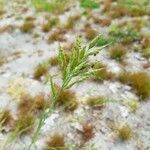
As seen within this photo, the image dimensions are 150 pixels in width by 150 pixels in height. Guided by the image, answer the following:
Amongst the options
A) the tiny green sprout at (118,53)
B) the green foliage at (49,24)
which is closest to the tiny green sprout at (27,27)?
the green foliage at (49,24)

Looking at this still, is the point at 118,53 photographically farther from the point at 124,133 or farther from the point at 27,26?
the point at 27,26

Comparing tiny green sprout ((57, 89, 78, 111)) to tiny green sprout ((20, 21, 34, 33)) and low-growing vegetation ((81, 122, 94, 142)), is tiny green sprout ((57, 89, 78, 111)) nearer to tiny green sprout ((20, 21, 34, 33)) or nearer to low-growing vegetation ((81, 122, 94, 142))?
low-growing vegetation ((81, 122, 94, 142))

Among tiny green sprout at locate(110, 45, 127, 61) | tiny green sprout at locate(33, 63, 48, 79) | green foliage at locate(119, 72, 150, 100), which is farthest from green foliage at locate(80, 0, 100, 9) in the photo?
green foliage at locate(119, 72, 150, 100)

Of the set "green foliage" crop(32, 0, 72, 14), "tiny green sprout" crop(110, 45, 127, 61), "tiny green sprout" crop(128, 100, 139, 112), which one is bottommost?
"green foliage" crop(32, 0, 72, 14)

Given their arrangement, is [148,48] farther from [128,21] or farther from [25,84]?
[25,84]

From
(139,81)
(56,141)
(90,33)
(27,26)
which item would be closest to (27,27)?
(27,26)

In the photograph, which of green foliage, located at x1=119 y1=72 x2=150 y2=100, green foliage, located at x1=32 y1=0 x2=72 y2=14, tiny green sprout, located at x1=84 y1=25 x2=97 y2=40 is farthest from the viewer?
green foliage, located at x1=32 y1=0 x2=72 y2=14
